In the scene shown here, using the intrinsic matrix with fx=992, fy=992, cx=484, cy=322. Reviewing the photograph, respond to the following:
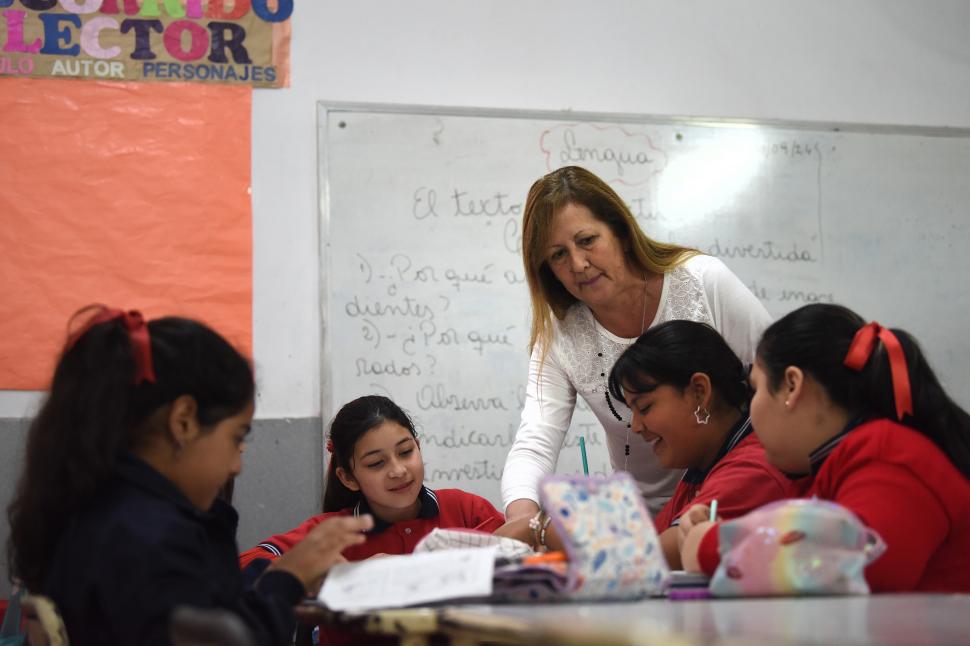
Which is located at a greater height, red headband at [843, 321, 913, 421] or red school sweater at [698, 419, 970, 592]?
red headband at [843, 321, 913, 421]

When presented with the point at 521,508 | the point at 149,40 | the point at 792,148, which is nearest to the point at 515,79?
the point at 792,148

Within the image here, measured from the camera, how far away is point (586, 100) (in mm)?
3275

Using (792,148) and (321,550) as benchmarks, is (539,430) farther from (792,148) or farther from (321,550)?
(792,148)

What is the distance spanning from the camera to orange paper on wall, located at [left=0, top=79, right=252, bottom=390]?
289 centimetres

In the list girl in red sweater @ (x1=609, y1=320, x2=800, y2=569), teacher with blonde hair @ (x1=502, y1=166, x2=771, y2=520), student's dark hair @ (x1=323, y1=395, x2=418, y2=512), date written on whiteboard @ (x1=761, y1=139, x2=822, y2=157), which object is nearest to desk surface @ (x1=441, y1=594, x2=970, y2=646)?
girl in red sweater @ (x1=609, y1=320, x2=800, y2=569)

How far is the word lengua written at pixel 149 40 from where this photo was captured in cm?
294

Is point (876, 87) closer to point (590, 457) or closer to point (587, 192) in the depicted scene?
point (590, 457)

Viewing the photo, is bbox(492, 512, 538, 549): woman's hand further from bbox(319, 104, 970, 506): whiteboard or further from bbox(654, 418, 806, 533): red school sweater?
bbox(319, 104, 970, 506): whiteboard

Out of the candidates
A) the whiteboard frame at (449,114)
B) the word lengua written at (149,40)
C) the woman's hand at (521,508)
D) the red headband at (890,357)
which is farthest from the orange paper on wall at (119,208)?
the red headband at (890,357)

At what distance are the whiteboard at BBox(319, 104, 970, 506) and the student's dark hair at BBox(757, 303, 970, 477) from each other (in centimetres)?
161

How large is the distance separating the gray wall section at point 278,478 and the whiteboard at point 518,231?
0.12m

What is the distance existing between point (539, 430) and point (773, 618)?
1183mm

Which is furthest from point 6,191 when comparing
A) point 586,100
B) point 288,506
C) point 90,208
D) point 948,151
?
point 948,151

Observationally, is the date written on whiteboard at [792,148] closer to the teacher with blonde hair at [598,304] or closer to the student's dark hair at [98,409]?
the teacher with blonde hair at [598,304]
